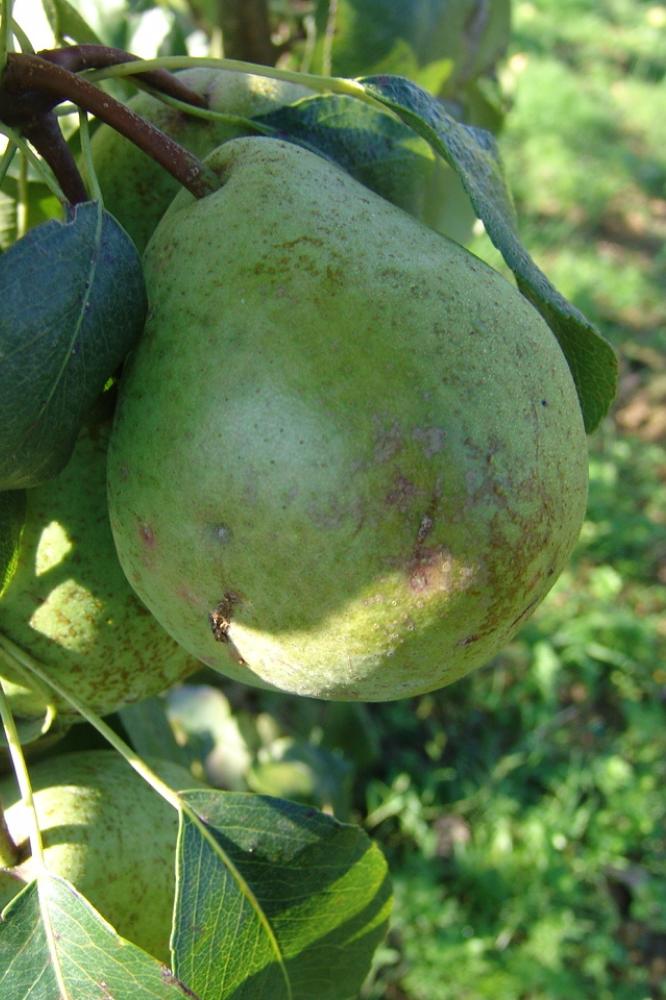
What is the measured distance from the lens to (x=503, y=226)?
99cm

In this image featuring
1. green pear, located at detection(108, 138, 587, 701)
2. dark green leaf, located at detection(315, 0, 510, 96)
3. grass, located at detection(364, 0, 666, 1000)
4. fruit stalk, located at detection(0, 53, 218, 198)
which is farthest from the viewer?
grass, located at detection(364, 0, 666, 1000)

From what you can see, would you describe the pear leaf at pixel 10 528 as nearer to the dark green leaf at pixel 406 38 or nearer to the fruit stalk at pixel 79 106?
the fruit stalk at pixel 79 106

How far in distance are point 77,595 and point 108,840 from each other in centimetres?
28

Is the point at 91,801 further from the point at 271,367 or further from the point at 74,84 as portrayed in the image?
the point at 74,84

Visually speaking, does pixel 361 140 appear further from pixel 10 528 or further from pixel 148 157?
pixel 10 528

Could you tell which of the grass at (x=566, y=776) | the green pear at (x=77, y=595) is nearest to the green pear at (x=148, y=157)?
the green pear at (x=77, y=595)

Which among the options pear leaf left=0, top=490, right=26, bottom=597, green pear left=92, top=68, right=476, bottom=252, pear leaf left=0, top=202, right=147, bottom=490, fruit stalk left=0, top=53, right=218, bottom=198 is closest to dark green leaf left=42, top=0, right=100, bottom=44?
green pear left=92, top=68, right=476, bottom=252

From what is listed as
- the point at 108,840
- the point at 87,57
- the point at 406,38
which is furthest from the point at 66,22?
the point at 108,840

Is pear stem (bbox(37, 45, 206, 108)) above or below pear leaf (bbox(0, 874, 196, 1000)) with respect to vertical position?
above

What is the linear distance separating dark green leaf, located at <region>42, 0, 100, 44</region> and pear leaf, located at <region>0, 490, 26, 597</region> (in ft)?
1.70

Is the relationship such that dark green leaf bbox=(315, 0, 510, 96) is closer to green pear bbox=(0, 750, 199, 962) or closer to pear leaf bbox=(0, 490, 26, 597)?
pear leaf bbox=(0, 490, 26, 597)

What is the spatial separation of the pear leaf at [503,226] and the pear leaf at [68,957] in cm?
68

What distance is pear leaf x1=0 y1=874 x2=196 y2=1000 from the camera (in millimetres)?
971

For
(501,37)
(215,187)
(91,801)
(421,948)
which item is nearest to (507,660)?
(421,948)
